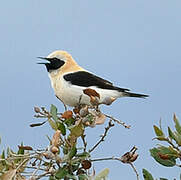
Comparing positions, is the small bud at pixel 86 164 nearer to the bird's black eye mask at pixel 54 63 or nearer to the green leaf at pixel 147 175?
the green leaf at pixel 147 175

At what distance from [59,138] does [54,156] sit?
18 centimetres

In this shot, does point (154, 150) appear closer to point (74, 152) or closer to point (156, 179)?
point (156, 179)

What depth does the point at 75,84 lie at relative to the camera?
5523 mm

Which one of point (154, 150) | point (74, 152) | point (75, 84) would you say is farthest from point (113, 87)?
point (74, 152)

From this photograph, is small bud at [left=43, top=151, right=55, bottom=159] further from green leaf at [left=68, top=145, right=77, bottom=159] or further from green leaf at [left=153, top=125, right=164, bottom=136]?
green leaf at [left=153, top=125, right=164, bottom=136]

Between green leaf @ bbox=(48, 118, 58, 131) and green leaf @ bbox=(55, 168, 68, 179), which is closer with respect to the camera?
green leaf @ bbox=(55, 168, 68, 179)

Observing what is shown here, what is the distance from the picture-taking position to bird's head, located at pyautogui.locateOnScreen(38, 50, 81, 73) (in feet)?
19.2

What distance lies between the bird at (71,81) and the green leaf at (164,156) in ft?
9.63

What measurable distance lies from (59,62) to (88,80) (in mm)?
428

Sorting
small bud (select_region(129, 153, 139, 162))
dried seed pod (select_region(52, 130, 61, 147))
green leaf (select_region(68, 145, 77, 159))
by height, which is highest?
dried seed pod (select_region(52, 130, 61, 147))

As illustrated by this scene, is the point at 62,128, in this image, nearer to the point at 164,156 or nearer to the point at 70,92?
the point at 164,156

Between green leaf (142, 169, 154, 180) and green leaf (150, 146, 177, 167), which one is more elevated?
green leaf (150, 146, 177, 167)

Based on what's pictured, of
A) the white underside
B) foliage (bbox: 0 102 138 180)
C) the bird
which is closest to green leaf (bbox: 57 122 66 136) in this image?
foliage (bbox: 0 102 138 180)

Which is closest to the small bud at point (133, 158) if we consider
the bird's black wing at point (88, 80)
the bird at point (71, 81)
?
the bird at point (71, 81)
